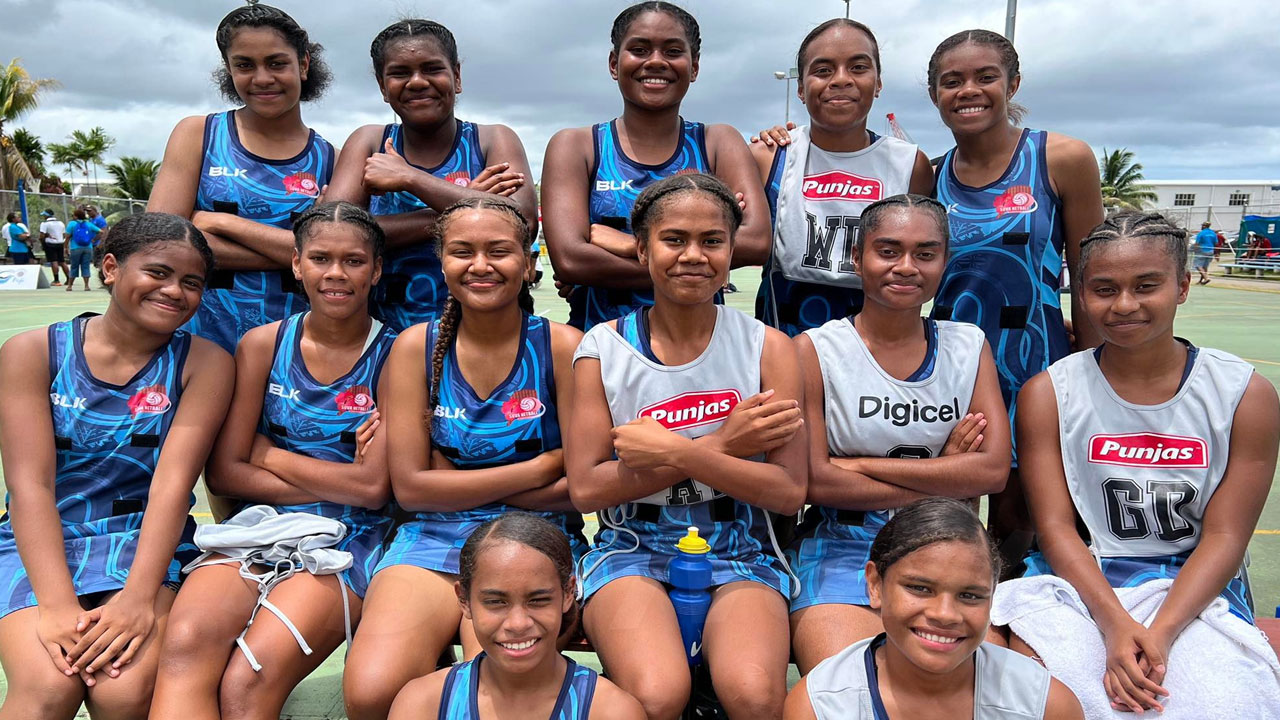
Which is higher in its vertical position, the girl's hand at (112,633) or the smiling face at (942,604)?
the smiling face at (942,604)

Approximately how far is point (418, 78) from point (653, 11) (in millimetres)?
929

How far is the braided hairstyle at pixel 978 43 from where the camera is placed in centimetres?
329

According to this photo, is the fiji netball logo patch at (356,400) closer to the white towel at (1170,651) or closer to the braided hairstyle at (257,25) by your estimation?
the braided hairstyle at (257,25)

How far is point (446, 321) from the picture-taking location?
9.62 feet

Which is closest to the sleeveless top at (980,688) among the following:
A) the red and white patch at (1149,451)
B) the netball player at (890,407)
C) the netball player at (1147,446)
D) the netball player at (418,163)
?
the netball player at (1147,446)

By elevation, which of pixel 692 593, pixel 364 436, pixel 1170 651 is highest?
pixel 364 436

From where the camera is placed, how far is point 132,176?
162 feet

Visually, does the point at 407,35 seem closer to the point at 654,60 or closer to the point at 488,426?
the point at 654,60

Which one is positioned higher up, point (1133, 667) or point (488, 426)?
point (488, 426)

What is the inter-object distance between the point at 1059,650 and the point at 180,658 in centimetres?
240

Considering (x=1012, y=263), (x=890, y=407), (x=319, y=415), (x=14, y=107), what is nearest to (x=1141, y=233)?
(x=1012, y=263)


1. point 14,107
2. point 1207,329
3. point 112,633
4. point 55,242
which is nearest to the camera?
point 112,633

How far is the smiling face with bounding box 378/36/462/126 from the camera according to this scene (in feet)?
11.0

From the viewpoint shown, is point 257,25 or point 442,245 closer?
point 442,245
